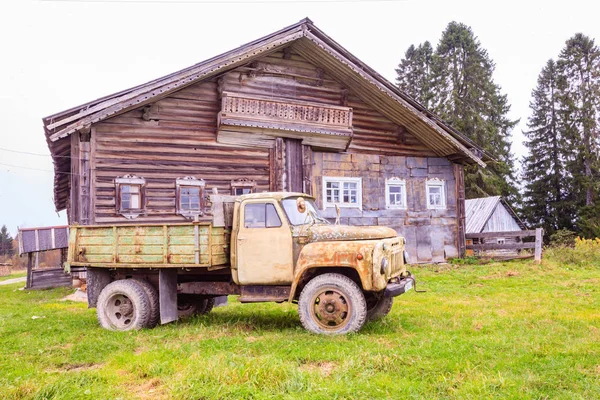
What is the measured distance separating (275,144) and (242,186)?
1.87m

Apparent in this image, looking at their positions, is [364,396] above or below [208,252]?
below

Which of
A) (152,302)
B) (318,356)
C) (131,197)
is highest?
(131,197)

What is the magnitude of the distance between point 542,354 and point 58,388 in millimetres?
5409

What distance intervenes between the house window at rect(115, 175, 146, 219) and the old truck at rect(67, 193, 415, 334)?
19.8 ft

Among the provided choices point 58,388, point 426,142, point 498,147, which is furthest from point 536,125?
point 58,388

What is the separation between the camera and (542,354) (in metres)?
5.78

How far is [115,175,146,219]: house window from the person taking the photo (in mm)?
14586

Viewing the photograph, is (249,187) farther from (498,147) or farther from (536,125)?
(536,125)

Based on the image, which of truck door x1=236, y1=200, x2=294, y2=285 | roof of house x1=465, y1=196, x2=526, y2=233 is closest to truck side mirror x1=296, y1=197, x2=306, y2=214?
truck door x1=236, y1=200, x2=294, y2=285

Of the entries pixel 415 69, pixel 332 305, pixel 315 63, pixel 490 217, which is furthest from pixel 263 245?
pixel 415 69

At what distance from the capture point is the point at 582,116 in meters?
36.3

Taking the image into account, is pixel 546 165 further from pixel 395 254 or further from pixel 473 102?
pixel 395 254

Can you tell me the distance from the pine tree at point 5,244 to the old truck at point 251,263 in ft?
180

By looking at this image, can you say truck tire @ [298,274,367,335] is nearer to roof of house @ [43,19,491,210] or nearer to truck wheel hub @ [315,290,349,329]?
truck wheel hub @ [315,290,349,329]
